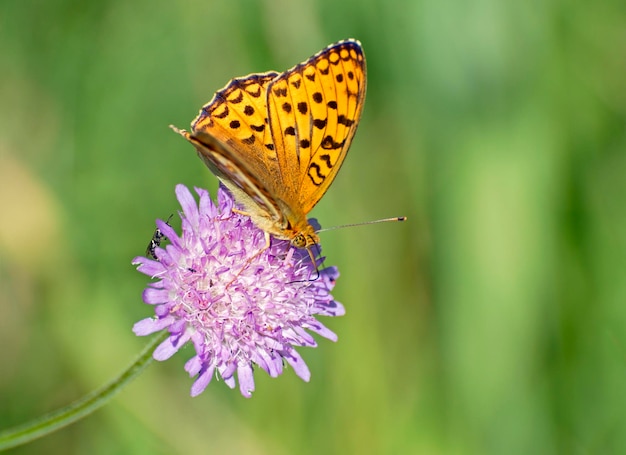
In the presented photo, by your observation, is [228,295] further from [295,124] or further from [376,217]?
[376,217]

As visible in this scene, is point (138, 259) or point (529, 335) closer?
point (138, 259)

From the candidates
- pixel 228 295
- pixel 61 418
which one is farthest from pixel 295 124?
pixel 61 418

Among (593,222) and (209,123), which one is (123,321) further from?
(593,222)

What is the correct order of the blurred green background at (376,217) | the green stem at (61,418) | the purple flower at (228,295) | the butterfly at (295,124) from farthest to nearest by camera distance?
the blurred green background at (376,217)
the butterfly at (295,124)
the purple flower at (228,295)
the green stem at (61,418)

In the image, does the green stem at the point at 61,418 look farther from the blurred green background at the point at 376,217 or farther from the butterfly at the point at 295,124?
the blurred green background at the point at 376,217

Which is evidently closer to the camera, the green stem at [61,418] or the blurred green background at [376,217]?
the green stem at [61,418]

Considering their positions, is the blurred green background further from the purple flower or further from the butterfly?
the butterfly

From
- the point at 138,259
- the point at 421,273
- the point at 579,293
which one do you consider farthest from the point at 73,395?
the point at 579,293

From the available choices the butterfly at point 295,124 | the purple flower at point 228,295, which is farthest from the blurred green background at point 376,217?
the butterfly at point 295,124
